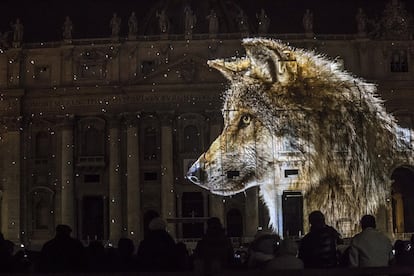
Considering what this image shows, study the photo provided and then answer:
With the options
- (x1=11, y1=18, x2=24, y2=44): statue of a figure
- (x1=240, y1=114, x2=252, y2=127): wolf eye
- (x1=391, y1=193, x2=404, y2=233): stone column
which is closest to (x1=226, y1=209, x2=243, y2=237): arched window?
(x1=391, y1=193, x2=404, y2=233): stone column

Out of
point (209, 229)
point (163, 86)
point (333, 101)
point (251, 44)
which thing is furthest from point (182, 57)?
point (209, 229)

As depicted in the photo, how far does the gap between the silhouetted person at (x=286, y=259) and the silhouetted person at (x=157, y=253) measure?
196cm

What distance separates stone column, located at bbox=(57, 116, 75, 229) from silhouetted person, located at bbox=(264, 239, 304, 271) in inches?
1687

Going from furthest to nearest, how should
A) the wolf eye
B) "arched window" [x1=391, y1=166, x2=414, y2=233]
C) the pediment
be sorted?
"arched window" [x1=391, y1=166, x2=414, y2=233]
the pediment
the wolf eye

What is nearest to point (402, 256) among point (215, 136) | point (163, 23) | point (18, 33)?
point (215, 136)

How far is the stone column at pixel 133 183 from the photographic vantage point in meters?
53.1

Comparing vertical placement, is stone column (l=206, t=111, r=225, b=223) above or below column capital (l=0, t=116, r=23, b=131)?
below

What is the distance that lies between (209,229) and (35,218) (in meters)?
41.7

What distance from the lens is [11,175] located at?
54.9 metres

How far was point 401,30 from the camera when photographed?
55.3 metres

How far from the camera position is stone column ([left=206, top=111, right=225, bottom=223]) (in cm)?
5331

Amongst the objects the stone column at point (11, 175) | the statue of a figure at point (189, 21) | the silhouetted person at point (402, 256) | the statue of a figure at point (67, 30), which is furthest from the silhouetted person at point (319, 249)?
the statue of a figure at point (67, 30)

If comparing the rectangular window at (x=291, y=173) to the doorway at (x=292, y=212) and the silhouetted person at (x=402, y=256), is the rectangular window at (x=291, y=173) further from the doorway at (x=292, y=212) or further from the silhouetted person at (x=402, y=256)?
the silhouetted person at (x=402, y=256)

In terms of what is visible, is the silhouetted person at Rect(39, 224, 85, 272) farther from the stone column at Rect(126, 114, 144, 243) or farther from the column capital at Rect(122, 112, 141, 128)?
the column capital at Rect(122, 112, 141, 128)
